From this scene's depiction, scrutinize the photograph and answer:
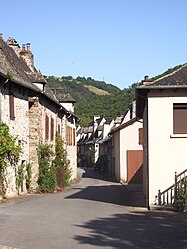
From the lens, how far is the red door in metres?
41.1

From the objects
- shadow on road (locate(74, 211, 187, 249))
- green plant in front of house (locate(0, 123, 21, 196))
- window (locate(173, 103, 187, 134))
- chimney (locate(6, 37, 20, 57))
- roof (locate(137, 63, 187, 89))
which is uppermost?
chimney (locate(6, 37, 20, 57))

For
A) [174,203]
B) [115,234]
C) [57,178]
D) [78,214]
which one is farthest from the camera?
[57,178]

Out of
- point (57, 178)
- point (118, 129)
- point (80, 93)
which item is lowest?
point (57, 178)

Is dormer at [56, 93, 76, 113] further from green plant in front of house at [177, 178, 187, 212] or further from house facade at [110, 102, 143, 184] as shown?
green plant in front of house at [177, 178, 187, 212]

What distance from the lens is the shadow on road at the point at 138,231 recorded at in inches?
400

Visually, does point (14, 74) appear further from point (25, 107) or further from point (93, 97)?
point (93, 97)

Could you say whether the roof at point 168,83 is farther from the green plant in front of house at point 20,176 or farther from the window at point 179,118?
the green plant in front of house at point 20,176

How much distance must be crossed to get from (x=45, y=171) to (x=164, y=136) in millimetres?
12076

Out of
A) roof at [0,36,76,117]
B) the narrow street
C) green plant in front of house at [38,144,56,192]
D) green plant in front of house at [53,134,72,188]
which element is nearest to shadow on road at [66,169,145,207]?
green plant in front of house at [38,144,56,192]

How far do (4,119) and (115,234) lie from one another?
460 inches

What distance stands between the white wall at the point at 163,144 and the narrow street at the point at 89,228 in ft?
4.42

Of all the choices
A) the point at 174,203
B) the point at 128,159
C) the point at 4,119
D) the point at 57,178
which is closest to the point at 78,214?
the point at 174,203

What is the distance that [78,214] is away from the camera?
15695 mm

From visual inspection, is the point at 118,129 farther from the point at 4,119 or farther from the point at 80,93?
the point at 80,93
